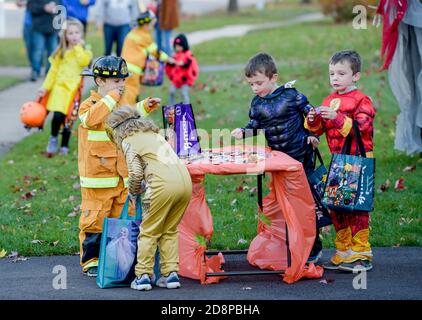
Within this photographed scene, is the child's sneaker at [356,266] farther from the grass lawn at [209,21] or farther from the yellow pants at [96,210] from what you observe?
the grass lawn at [209,21]

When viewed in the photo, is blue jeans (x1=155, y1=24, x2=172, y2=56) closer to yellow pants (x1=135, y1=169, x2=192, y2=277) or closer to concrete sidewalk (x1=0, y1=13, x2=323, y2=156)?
concrete sidewalk (x1=0, y1=13, x2=323, y2=156)

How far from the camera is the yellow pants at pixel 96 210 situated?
700cm

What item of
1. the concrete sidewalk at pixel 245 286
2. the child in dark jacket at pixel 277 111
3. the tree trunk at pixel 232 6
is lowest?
the concrete sidewalk at pixel 245 286

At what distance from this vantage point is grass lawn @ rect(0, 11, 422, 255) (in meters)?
8.22

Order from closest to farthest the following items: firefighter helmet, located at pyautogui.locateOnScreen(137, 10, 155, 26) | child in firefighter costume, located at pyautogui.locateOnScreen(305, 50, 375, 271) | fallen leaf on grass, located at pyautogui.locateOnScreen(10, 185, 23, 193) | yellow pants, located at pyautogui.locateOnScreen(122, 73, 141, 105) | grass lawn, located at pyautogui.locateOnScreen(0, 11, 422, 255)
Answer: child in firefighter costume, located at pyautogui.locateOnScreen(305, 50, 375, 271) → grass lawn, located at pyautogui.locateOnScreen(0, 11, 422, 255) → fallen leaf on grass, located at pyautogui.locateOnScreen(10, 185, 23, 193) → yellow pants, located at pyautogui.locateOnScreen(122, 73, 141, 105) → firefighter helmet, located at pyautogui.locateOnScreen(137, 10, 155, 26)

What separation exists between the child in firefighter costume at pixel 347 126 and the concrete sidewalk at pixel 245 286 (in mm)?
152

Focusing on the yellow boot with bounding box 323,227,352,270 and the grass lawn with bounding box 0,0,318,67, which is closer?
the yellow boot with bounding box 323,227,352,270

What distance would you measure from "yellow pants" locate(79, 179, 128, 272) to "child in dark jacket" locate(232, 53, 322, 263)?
3.32 ft

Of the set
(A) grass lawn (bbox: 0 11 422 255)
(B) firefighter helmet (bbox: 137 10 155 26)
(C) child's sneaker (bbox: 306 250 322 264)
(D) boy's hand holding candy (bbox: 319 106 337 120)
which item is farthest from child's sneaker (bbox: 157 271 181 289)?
(B) firefighter helmet (bbox: 137 10 155 26)

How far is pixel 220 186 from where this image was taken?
1016 centimetres

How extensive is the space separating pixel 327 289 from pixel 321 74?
468 inches

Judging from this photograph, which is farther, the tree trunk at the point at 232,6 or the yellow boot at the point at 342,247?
the tree trunk at the point at 232,6

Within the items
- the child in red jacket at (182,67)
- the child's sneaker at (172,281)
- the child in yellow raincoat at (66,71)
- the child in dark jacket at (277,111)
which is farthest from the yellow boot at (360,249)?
the child in red jacket at (182,67)

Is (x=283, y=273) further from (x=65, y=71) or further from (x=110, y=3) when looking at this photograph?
(x=110, y=3)
